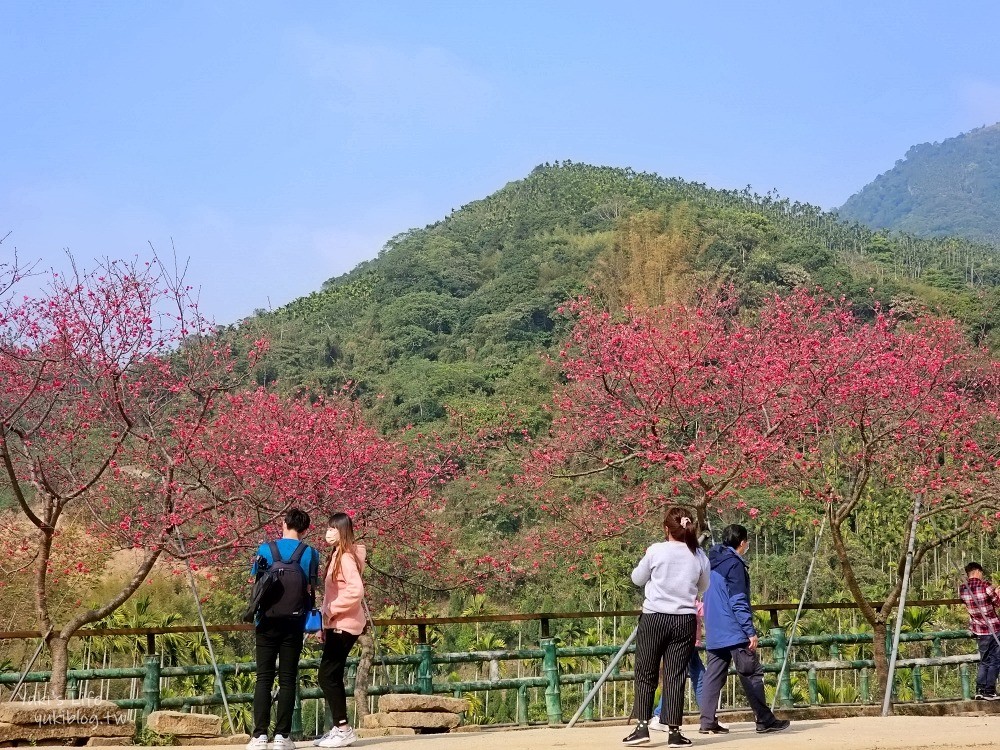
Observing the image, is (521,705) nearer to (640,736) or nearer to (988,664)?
(640,736)

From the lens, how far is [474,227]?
86.4m

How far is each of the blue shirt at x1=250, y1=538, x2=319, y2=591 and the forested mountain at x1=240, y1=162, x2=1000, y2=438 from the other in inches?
1138

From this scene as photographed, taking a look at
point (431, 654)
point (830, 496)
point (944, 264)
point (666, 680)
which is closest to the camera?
point (666, 680)

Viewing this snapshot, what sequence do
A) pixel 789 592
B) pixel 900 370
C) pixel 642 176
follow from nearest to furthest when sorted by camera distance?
pixel 900 370, pixel 789 592, pixel 642 176

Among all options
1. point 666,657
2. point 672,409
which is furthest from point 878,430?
point 666,657

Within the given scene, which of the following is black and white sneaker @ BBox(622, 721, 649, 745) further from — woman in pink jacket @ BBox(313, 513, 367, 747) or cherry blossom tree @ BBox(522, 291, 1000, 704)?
cherry blossom tree @ BBox(522, 291, 1000, 704)

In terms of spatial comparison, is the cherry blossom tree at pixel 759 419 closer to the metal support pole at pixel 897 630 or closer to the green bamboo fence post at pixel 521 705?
the metal support pole at pixel 897 630

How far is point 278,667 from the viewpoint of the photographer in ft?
21.7

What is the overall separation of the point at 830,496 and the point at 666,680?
478cm

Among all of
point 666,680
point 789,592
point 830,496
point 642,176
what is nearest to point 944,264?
point 642,176

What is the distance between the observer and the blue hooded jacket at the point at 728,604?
731 centimetres

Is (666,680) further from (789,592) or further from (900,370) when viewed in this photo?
(789,592)

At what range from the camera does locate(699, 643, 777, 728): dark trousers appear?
7332 millimetres

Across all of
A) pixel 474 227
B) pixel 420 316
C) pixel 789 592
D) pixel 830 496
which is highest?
pixel 474 227
